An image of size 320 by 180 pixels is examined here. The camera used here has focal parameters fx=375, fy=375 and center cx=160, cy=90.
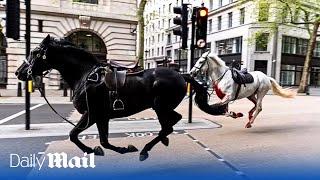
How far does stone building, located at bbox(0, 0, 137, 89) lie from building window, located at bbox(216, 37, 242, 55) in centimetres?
2324

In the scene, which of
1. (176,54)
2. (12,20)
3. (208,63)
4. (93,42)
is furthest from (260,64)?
(12,20)

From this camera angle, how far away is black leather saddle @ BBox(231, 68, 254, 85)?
9.62m

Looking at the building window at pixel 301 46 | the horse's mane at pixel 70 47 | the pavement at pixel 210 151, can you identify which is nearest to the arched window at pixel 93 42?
the pavement at pixel 210 151

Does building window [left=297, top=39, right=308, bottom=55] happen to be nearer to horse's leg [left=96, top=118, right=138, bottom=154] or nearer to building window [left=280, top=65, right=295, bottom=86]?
building window [left=280, top=65, right=295, bottom=86]

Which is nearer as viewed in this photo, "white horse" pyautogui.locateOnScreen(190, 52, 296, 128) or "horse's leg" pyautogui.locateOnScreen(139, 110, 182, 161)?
"horse's leg" pyautogui.locateOnScreen(139, 110, 182, 161)

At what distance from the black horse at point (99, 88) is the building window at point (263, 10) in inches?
973

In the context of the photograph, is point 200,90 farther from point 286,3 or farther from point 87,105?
point 286,3

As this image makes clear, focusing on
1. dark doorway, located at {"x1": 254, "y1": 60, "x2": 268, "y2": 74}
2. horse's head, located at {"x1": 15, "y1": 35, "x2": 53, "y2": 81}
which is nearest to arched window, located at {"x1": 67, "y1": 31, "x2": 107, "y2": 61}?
horse's head, located at {"x1": 15, "y1": 35, "x2": 53, "y2": 81}

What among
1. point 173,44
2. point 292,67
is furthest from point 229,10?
point 173,44

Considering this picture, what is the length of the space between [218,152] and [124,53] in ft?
63.5

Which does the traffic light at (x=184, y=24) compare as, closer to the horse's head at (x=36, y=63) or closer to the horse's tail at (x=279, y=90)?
the horse's tail at (x=279, y=90)

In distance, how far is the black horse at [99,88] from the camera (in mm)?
5465

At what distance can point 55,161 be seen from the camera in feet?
21.1

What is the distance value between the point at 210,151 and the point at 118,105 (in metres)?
2.67
